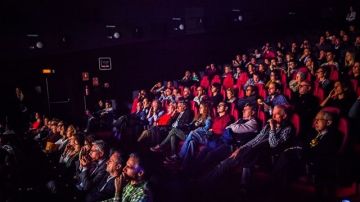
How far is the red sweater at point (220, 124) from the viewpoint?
188 inches

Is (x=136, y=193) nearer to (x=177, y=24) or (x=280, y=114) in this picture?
(x=280, y=114)

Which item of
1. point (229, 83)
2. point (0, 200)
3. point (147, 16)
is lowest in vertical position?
point (0, 200)

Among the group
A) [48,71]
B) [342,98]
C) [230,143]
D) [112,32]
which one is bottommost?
[230,143]

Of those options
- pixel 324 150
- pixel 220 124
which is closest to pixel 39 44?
pixel 220 124

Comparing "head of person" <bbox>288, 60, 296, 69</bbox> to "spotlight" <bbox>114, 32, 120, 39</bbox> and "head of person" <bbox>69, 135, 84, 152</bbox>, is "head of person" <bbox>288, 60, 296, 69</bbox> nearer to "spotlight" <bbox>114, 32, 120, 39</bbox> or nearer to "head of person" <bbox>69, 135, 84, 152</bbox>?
"head of person" <bbox>69, 135, 84, 152</bbox>

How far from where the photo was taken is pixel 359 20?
362 inches

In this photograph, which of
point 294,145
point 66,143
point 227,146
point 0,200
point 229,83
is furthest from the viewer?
point 229,83

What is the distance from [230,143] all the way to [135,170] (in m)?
1.85

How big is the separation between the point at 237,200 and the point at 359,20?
303 inches

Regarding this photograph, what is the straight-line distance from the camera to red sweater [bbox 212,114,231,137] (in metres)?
4.78

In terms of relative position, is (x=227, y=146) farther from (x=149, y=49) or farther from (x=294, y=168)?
(x=149, y=49)

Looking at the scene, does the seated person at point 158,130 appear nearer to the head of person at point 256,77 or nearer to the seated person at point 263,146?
the head of person at point 256,77

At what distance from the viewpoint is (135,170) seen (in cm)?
255

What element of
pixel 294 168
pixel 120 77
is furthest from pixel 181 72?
pixel 294 168
